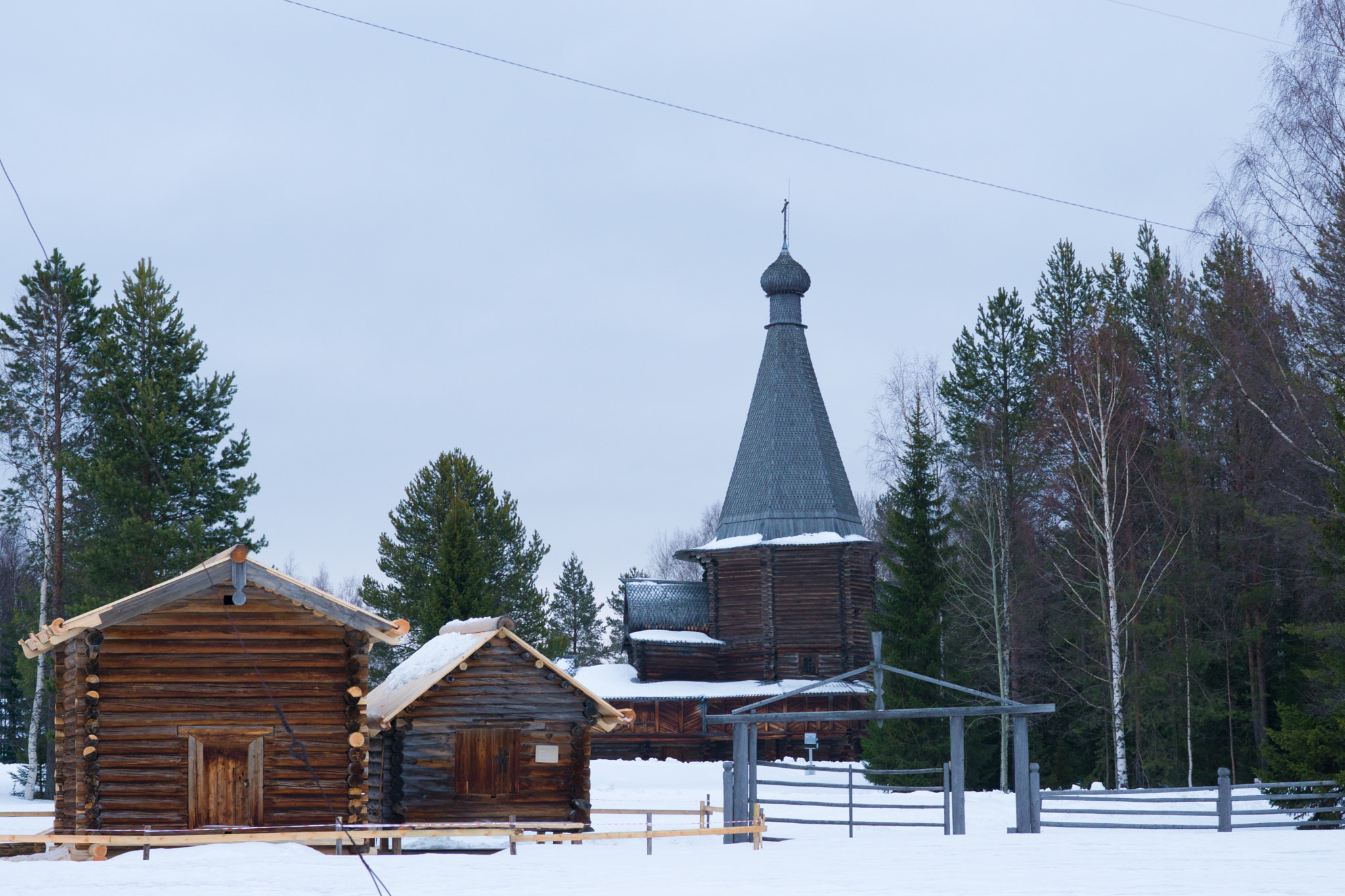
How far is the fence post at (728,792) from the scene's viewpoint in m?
21.2

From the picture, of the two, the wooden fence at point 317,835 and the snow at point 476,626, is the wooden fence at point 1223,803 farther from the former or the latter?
the snow at point 476,626

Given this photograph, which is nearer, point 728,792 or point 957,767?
point 957,767

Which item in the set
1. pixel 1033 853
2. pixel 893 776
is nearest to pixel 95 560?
pixel 893 776

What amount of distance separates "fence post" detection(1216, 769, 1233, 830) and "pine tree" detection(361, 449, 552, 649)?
22756mm

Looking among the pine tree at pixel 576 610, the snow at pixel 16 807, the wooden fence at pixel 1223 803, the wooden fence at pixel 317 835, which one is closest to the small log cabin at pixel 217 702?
the wooden fence at pixel 317 835

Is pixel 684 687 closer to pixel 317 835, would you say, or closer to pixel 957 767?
pixel 957 767

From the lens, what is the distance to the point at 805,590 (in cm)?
4294

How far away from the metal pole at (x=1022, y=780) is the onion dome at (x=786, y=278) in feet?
91.6

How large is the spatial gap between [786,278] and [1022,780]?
93.5ft

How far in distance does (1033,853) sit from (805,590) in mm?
26752

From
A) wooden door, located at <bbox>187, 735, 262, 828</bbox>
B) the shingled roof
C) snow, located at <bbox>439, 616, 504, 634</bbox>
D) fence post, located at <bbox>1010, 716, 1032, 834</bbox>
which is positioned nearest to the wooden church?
the shingled roof

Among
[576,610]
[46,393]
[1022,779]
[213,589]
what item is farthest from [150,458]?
[576,610]

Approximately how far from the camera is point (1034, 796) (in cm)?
2003

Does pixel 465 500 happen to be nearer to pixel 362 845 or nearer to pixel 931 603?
pixel 931 603
